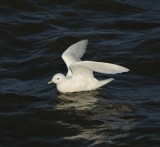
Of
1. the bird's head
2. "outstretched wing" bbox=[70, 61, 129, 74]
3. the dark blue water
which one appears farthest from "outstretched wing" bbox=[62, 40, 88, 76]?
"outstretched wing" bbox=[70, 61, 129, 74]

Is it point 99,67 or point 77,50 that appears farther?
point 77,50

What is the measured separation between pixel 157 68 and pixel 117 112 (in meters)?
2.46

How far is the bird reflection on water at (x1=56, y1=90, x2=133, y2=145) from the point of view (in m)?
11.9

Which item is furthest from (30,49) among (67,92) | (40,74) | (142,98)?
(142,98)

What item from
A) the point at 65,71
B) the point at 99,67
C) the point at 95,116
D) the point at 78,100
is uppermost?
the point at 65,71

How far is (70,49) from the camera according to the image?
15.2 meters

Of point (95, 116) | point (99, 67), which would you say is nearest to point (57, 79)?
point (99, 67)

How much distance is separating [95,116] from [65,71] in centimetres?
303

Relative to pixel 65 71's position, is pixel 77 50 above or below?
above

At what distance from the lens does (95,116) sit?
42.2ft

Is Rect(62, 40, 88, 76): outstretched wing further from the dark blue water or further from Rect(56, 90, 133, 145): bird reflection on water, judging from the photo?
Rect(56, 90, 133, 145): bird reflection on water

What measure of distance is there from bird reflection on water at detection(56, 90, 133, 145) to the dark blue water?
0.02 meters

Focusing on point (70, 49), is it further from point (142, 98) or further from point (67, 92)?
point (142, 98)

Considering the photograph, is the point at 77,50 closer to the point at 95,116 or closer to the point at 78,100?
the point at 78,100
